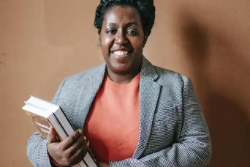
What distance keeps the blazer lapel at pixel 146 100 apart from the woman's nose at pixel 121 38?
131mm

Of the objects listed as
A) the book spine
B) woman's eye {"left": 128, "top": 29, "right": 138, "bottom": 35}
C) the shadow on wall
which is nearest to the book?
the book spine

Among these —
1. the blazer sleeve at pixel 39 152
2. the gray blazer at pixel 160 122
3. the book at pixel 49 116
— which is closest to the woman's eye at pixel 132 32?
the gray blazer at pixel 160 122

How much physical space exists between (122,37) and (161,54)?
1.19 ft

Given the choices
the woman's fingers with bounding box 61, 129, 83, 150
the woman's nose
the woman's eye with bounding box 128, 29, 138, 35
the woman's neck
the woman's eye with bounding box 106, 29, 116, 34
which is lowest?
the woman's fingers with bounding box 61, 129, 83, 150

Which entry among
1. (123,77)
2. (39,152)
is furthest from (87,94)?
(39,152)

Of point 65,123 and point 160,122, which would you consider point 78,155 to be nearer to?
point 65,123

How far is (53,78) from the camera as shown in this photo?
126 centimetres

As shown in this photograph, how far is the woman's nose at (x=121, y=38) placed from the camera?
88 centimetres

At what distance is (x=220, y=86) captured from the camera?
3.87 feet

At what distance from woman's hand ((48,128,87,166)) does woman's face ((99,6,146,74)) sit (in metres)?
0.27

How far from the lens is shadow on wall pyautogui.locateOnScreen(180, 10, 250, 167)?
1158mm

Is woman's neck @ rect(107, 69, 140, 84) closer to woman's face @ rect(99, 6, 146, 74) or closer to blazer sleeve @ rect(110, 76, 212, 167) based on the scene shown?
woman's face @ rect(99, 6, 146, 74)

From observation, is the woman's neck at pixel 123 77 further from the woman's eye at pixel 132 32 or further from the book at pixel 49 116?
the book at pixel 49 116

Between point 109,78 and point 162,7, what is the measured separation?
0.42m
